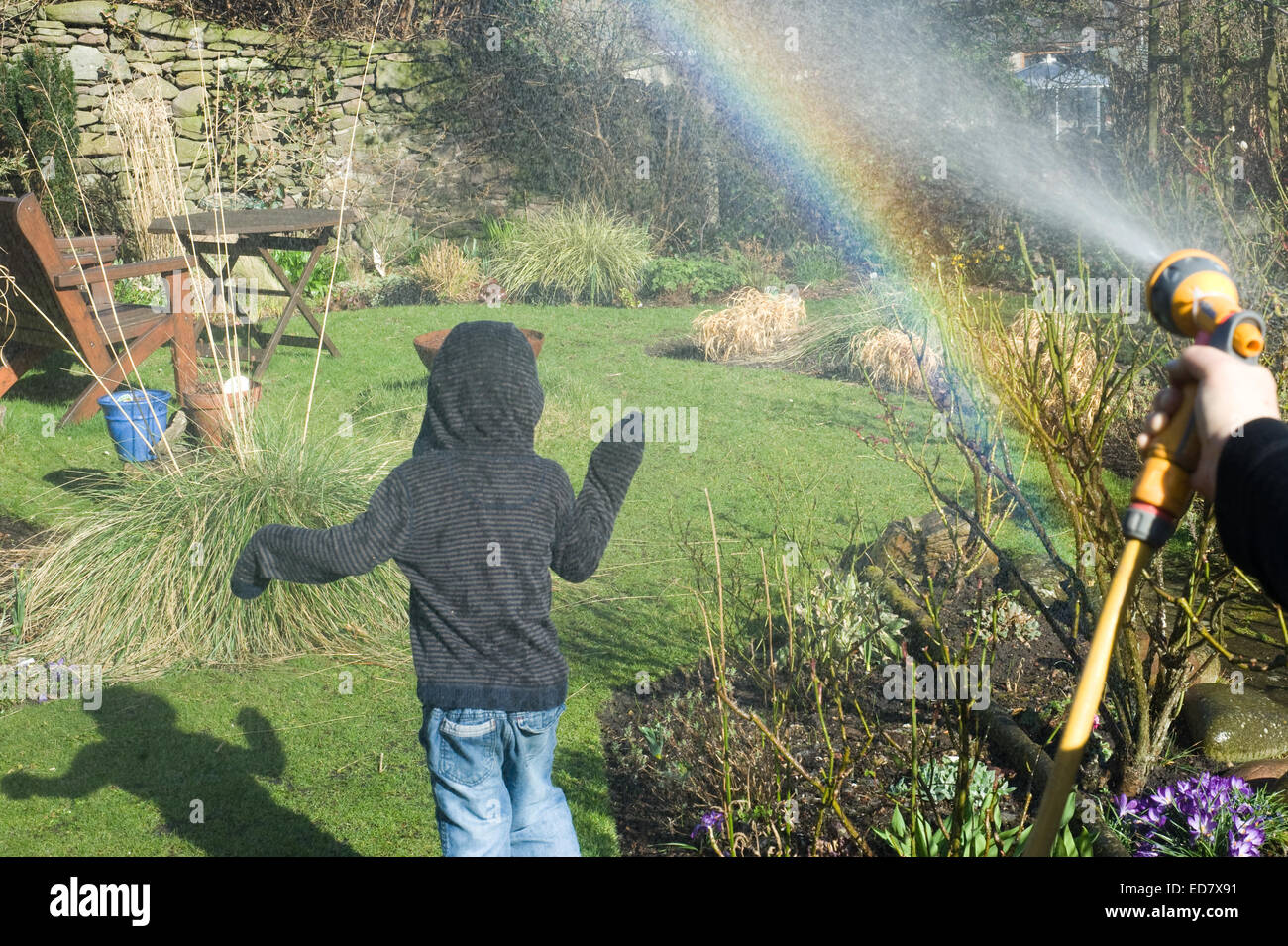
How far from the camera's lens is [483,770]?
99.5 inches

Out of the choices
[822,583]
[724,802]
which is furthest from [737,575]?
[724,802]

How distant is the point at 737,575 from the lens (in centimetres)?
489

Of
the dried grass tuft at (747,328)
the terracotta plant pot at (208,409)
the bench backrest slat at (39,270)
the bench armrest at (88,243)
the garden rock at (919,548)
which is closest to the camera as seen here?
the garden rock at (919,548)

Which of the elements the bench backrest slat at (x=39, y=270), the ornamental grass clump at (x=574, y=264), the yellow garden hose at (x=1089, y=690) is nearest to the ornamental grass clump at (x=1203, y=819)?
the yellow garden hose at (x=1089, y=690)

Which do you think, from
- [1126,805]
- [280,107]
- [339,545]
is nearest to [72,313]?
[339,545]

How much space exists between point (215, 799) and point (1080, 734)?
Answer: 301 centimetres

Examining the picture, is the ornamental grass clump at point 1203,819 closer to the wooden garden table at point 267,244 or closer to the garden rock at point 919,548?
the garden rock at point 919,548

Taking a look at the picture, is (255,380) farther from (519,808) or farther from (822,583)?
(519,808)

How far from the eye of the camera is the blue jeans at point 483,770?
2498mm

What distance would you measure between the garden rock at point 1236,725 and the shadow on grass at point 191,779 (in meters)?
2.70

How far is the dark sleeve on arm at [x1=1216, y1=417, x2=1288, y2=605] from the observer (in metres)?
1.23

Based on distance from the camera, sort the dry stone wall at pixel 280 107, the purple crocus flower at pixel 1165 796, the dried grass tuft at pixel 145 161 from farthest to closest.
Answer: the dry stone wall at pixel 280 107, the dried grass tuft at pixel 145 161, the purple crocus flower at pixel 1165 796
